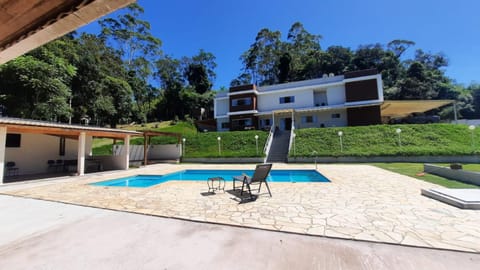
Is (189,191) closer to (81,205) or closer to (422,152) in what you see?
(81,205)

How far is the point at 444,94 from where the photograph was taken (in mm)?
35969

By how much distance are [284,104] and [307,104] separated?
2.87m

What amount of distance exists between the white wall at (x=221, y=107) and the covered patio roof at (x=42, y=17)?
27.6 metres

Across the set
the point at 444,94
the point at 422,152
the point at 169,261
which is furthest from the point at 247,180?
the point at 444,94

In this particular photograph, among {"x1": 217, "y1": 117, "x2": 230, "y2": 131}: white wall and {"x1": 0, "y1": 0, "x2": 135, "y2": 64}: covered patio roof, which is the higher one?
{"x1": 217, "y1": 117, "x2": 230, "y2": 131}: white wall

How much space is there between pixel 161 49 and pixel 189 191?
41272 mm

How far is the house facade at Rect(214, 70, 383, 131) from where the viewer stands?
22.1 meters

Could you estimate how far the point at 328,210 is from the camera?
4.76 meters

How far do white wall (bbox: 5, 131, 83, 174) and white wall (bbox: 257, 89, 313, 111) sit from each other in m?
21.0

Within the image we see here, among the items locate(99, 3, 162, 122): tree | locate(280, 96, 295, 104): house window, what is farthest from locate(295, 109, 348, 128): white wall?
locate(99, 3, 162, 122): tree

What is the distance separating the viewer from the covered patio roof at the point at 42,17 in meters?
1.49

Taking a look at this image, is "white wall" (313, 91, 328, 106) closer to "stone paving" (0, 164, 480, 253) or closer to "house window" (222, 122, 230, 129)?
"house window" (222, 122, 230, 129)

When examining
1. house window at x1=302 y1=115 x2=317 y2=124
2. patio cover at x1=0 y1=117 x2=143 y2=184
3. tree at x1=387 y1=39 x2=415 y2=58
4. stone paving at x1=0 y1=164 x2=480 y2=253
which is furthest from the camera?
tree at x1=387 y1=39 x2=415 y2=58

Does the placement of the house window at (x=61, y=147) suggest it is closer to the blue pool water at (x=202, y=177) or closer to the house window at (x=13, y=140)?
the house window at (x=13, y=140)
